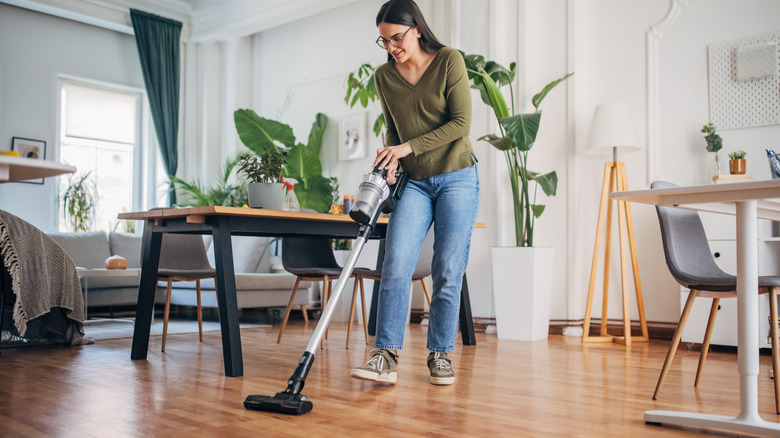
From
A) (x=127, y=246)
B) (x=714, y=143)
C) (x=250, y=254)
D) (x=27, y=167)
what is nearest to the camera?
(x=27, y=167)

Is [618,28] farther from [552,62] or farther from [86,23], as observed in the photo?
[86,23]

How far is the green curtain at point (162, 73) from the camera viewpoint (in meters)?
6.92

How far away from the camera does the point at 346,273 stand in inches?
80.2

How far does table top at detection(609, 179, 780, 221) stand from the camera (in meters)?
1.60

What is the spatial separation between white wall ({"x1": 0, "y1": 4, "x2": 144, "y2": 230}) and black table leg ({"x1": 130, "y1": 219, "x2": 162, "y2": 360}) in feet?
12.5

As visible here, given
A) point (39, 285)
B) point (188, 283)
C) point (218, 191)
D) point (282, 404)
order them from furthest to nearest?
point (218, 191)
point (188, 283)
point (39, 285)
point (282, 404)

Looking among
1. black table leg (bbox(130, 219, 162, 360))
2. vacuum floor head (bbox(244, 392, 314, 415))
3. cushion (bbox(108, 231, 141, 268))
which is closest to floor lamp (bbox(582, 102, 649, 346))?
black table leg (bbox(130, 219, 162, 360))

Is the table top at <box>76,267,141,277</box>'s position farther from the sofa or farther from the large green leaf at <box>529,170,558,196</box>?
the large green leaf at <box>529,170,558,196</box>

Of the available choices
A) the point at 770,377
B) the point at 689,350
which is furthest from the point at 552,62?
the point at 770,377

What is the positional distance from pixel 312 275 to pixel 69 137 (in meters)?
4.17

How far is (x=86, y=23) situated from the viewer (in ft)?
22.2

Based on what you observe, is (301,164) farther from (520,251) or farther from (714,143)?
(714,143)

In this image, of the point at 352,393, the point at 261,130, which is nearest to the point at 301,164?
the point at 261,130

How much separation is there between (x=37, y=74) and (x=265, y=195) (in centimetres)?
456
